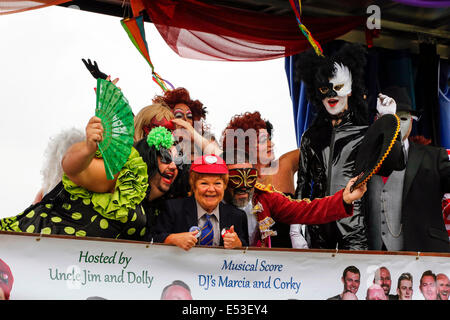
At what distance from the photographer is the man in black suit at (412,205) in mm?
4445

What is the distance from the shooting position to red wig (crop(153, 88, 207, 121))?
4289 millimetres

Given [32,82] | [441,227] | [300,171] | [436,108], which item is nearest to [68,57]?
[32,82]

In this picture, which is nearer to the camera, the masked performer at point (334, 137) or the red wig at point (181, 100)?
the red wig at point (181, 100)

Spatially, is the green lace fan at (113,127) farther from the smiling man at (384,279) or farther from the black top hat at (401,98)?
the black top hat at (401,98)

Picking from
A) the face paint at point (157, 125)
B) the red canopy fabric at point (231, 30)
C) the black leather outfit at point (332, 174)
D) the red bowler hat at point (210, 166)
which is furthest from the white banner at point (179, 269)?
the red canopy fabric at point (231, 30)

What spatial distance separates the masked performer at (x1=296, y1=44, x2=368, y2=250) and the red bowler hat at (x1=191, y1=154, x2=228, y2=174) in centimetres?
132

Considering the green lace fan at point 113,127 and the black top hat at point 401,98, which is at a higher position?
the black top hat at point 401,98

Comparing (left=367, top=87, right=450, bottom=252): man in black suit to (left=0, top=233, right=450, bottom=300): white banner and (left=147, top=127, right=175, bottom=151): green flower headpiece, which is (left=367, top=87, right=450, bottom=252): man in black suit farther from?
(left=147, top=127, right=175, bottom=151): green flower headpiece

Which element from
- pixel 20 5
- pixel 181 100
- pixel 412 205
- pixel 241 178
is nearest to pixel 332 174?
pixel 412 205

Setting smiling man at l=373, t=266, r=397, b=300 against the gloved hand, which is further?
the gloved hand

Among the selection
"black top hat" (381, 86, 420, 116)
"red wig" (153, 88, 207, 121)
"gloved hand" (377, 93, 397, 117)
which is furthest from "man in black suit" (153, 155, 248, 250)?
"black top hat" (381, 86, 420, 116)

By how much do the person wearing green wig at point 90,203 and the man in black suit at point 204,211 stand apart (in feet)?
0.55
